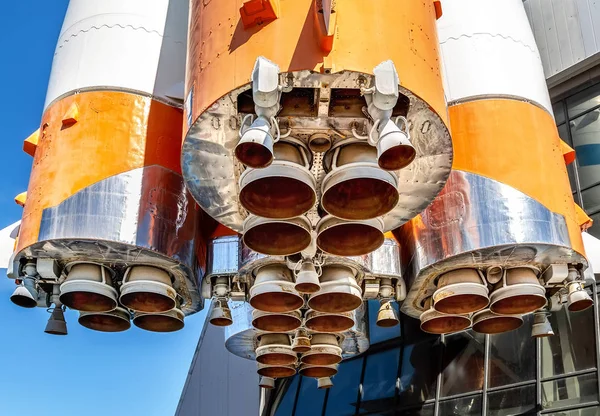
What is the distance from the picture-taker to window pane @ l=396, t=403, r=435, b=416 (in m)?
15.9

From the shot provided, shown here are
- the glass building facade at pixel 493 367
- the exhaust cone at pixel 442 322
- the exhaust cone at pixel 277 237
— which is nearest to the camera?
the exhaust cone at pixel 277 237

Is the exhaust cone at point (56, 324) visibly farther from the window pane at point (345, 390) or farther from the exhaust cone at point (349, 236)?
the window pane at point (345, 390)

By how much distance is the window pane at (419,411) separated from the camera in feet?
52.2

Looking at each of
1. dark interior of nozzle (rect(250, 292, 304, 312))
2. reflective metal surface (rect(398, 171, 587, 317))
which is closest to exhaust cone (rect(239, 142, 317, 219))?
dark interior of nozzle (rect(250, 292, 304, 312))

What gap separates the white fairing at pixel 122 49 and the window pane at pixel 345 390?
31.7ft

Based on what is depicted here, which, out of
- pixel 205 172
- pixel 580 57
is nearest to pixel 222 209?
pixel 205 172

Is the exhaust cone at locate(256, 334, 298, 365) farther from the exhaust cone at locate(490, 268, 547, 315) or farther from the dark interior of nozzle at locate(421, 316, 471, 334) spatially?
the exhaust cone at locate(490, 268, 547, 315)

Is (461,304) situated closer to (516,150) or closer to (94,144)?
(516,150)

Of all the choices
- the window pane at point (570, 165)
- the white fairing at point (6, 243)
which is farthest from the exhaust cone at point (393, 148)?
the window pane at point (570, 165)

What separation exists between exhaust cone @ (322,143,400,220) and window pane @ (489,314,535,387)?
779 cm

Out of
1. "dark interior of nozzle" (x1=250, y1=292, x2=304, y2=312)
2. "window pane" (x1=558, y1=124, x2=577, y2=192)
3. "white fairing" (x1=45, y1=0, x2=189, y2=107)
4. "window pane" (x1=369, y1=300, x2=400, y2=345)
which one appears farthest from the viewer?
"window pane" (x1=369, y1=300, x2=400, y2=345)

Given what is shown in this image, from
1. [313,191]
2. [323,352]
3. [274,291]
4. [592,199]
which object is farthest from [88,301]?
[592,199]

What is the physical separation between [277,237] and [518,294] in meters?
3.91

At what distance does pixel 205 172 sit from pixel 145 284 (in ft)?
6.87
